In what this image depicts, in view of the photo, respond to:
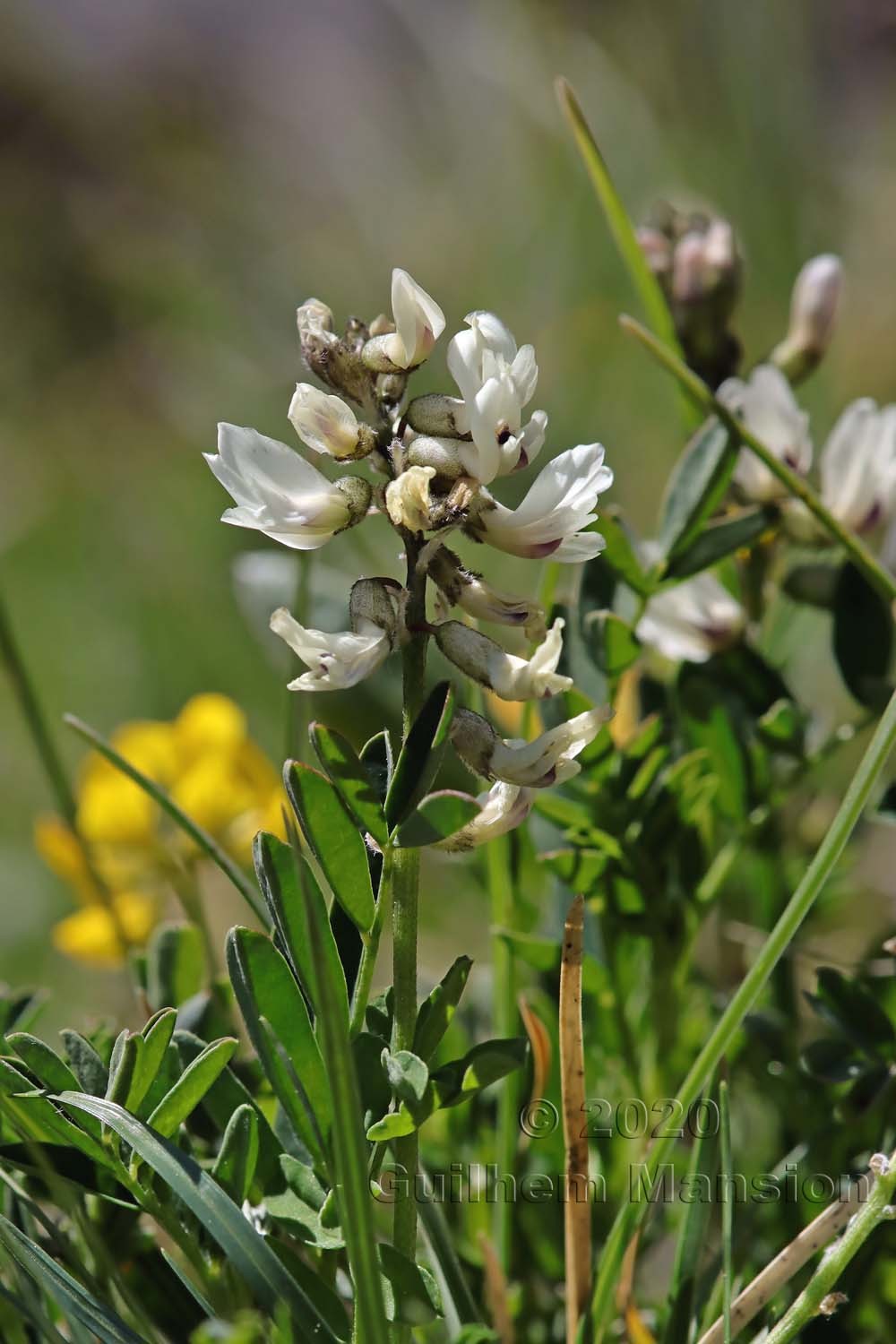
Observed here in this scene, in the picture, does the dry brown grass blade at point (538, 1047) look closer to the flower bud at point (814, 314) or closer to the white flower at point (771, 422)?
the white flower at point (771, 422)

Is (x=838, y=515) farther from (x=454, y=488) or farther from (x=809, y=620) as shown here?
(x=454, y=488)

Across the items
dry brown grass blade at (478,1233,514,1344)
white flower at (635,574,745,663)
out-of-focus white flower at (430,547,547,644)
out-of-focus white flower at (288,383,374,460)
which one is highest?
out-of-focus white flower at (288,383,374,460)

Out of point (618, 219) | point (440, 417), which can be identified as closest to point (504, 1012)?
point (440, 417)

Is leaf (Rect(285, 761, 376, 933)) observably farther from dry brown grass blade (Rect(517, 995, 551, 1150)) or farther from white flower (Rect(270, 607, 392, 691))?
dry brown grass blade (Rect(517, 995, 551, 1150))

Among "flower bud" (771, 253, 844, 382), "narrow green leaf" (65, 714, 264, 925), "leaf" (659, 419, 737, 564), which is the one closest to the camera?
"narrow green leaf" (65, 714, 264, 925)

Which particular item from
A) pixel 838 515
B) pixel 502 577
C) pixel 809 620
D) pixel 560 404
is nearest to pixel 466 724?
pixel 838 515

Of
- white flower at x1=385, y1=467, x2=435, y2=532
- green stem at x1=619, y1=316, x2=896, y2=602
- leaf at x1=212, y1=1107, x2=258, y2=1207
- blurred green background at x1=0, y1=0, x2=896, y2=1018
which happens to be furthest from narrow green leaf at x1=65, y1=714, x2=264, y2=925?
blurred green background at x1=0, y1=0, x2=896, y2=1018
